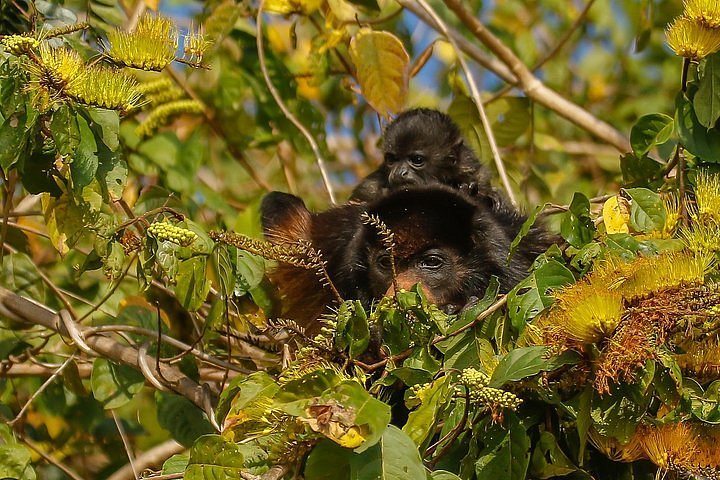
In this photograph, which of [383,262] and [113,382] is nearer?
[113,382]

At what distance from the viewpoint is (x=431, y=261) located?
154 inches

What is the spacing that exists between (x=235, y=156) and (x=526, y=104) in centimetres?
153

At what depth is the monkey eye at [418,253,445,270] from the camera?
3906mm

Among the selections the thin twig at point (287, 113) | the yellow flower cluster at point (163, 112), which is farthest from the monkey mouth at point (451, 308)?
the yellow flower cluster at point (163, 112)

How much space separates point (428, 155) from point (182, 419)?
2.14 m

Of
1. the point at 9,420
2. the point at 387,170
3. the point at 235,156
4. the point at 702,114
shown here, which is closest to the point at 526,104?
the point at 387,170

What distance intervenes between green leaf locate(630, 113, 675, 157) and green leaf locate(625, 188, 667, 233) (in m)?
0.32

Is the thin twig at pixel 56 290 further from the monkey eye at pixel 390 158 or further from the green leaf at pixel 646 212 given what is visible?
the green leaf at pixel 646 212

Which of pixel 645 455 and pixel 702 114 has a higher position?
pixel 702 114

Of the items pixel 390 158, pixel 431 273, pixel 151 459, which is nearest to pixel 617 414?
pixel 431 273

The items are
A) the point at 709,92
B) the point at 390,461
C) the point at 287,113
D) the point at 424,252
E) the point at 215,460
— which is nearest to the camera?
the point at 390,461

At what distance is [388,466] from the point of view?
2.12 metres

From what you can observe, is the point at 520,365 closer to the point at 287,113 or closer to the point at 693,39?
the point at 693,39

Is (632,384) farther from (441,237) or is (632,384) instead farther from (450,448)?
(441,237)
